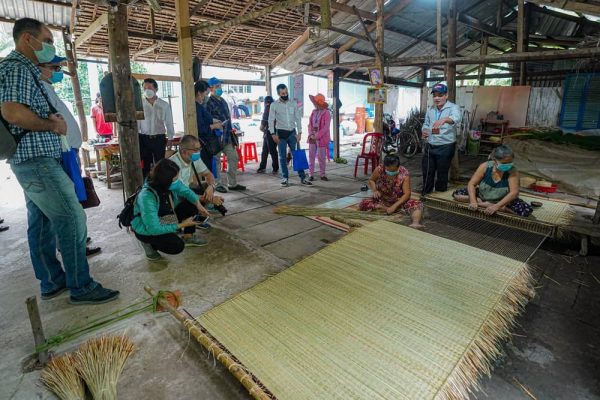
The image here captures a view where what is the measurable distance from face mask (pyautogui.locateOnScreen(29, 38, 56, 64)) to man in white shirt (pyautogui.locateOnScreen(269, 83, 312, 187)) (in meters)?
3.87

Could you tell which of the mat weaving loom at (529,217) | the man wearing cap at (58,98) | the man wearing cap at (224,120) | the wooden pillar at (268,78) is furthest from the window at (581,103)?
the man wearing cap at (58,98)

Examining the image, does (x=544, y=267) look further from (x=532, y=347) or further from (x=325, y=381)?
(x=325, y=381)

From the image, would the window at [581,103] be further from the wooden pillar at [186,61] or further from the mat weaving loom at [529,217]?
the wooden pillar at [186,61]

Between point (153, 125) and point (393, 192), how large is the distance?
136 inches

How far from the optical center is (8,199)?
499cm

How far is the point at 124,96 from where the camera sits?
3195 millimetres

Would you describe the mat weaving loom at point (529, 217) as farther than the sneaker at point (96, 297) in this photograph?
Yes

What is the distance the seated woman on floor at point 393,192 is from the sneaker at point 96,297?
269 cm

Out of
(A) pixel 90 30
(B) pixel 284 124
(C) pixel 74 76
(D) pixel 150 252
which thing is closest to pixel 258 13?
(B) pixel 284 124

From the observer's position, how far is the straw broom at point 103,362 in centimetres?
158

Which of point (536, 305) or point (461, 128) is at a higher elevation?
point (461, 128)

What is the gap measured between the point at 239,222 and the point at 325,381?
263cm

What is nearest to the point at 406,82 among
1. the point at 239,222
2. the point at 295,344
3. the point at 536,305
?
the point at 239,222

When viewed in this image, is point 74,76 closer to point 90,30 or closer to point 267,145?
point 90,30
